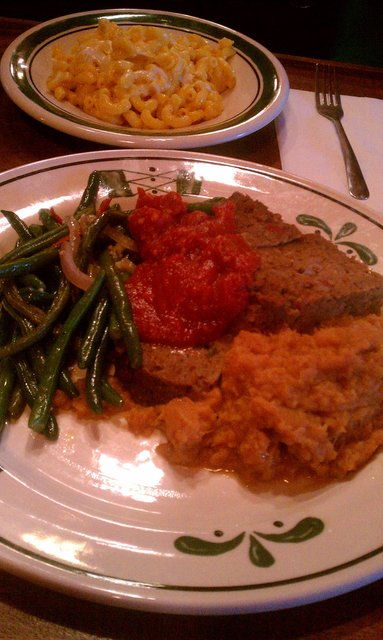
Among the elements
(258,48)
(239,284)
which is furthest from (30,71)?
(239,284)

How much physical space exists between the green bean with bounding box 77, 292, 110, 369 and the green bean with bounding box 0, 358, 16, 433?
1.15ft

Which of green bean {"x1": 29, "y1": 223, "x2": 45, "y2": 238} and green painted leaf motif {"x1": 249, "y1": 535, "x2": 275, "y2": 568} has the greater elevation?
green bean {"x1": 29, "y1": 223, "x2": 45, "y2": 238}

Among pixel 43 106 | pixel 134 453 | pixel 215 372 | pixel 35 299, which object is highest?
pixel 43 106

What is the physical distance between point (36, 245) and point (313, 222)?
181 cm

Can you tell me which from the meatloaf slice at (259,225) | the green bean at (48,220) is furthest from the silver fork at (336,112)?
the green bean at (48,220)

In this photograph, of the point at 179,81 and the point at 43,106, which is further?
the point at 179,81

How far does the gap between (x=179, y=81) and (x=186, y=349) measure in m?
3.21

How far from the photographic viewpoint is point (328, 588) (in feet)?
5.97

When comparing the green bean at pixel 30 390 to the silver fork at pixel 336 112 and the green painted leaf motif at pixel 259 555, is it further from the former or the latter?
the silver fork at pixel 336 112

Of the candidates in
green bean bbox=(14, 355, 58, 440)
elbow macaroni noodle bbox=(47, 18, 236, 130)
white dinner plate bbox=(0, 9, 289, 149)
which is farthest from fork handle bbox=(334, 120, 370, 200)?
green bean bbox=(14, 355, 58, 440)

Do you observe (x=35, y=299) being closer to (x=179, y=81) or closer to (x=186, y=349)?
(x=186, y=349)

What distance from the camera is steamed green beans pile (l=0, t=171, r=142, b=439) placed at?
8.59 ft

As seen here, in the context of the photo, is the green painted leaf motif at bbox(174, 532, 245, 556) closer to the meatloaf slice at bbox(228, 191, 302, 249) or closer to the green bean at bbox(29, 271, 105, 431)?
the green bean at bbox(29, 271, 105, 431)

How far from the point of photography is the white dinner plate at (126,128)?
421 centimetres
